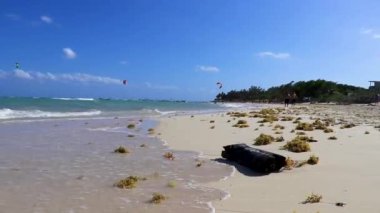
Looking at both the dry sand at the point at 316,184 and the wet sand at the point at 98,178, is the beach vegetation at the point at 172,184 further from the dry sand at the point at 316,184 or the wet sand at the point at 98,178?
the dry sand at the point at 316,184

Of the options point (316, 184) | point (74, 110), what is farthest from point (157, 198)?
point (74, 110)

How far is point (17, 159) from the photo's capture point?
33.4ft

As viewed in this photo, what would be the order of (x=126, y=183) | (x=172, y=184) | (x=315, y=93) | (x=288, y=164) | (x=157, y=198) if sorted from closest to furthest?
(x=157, y=198) → (x=126, y=183) → (x=172, y=184) → (x=288, y=164) → (x=315, y=93)

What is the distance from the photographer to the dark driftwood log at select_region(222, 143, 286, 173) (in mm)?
8586

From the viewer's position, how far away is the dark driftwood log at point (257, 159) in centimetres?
859

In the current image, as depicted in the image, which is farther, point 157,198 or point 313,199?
point 157,198

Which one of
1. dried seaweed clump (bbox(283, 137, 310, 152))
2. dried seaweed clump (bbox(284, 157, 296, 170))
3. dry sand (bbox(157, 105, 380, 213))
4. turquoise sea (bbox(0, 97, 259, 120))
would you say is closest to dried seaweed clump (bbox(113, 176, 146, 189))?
dry sand (bbox(157, 105, 380, 213))

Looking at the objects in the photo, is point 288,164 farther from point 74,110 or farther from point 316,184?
point 74,110

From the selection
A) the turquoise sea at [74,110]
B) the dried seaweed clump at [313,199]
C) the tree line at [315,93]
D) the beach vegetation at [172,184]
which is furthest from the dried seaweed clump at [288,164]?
the tree line at [315,93]

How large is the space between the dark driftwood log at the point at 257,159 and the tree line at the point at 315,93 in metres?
57.9

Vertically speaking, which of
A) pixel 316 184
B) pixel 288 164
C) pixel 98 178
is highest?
pixel 288 164

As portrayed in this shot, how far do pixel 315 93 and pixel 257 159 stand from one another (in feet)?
325

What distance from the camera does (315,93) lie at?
338ft

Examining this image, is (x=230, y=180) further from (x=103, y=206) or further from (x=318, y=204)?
(x=103, y=206)
